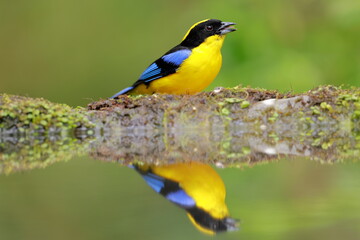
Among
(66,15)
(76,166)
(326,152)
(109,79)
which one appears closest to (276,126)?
(326,152)

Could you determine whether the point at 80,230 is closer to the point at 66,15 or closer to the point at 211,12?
the point at 211,12

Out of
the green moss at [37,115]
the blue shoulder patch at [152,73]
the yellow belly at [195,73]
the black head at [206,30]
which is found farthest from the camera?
the black head at [206,30]

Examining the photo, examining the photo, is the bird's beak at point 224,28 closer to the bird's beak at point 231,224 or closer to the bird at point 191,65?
the bird at point 191,65

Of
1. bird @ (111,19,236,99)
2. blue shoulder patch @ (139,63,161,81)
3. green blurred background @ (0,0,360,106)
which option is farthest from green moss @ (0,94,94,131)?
green blurred background @ (0,0,360,106)

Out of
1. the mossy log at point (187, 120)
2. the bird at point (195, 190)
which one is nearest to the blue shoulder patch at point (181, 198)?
the bird at point (195, 190)

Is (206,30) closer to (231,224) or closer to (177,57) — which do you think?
(177,57)

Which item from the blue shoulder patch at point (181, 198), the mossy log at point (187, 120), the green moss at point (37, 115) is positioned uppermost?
the green moss at point (37, 115)

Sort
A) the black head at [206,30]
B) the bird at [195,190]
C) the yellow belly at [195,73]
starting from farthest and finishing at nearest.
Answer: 1. the black head at [206,30]
2. the yellow belly at [195,73]
3. the bird at [195,190]

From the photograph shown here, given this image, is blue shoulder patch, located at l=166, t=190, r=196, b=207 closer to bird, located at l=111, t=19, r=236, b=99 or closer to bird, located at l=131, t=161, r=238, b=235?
bird, located at l=131, t=161, r=238, b=235
